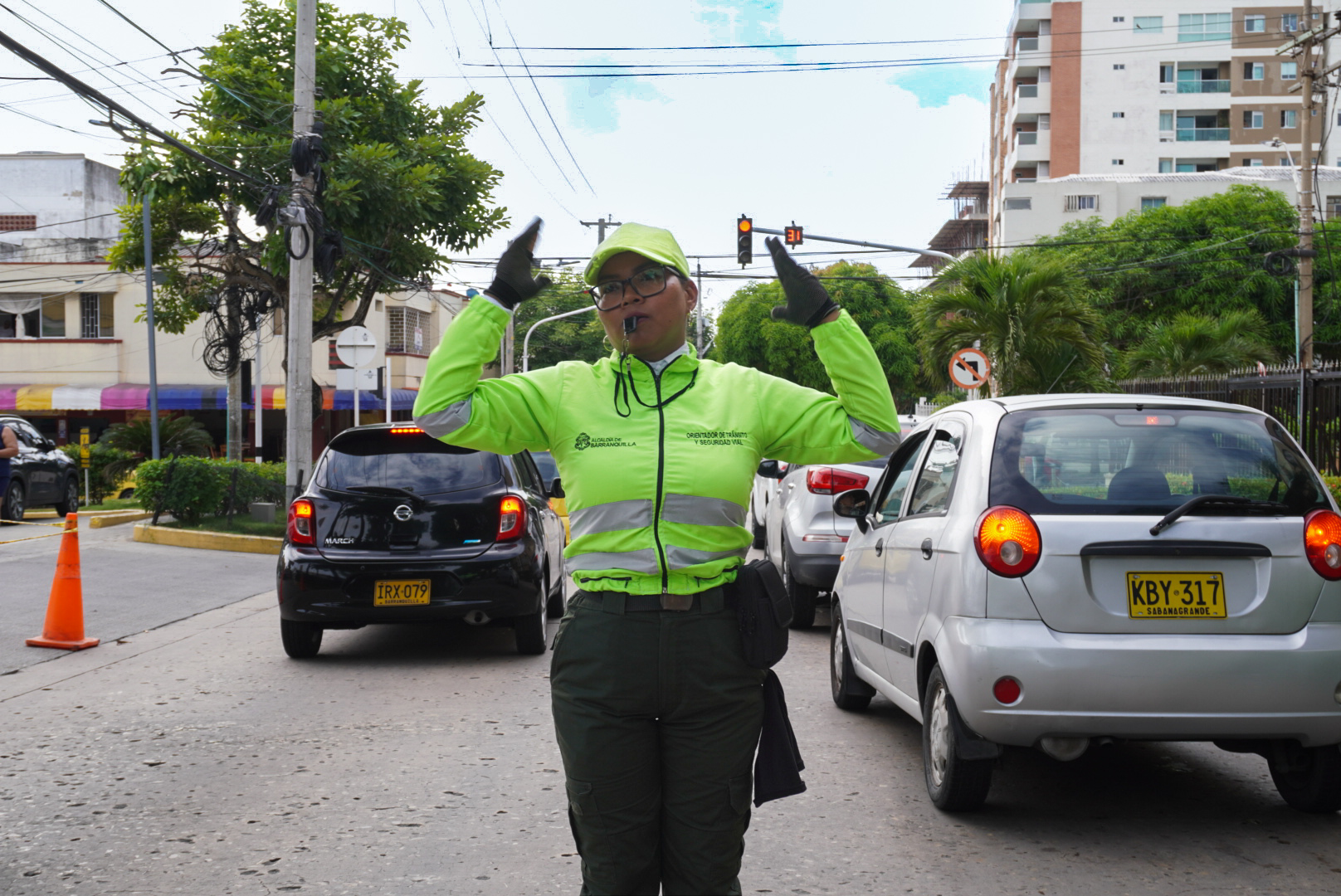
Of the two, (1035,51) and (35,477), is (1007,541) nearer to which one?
(35,477)

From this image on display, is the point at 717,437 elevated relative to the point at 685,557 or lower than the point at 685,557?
elevated

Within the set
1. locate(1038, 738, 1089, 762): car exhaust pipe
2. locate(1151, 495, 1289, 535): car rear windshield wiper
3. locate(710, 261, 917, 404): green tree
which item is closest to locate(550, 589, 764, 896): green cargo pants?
locate(1038, 738, 1089, 762): car exhaust pipe

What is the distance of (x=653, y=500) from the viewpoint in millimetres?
2783

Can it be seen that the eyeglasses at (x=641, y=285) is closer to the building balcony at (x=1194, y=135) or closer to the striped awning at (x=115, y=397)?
the striped awning at (x=115, y=397)

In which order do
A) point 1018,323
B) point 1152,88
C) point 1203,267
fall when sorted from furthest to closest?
point 1152,88 → point 1203,267 → point 1018,323

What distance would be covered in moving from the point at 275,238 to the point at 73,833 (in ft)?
55.2

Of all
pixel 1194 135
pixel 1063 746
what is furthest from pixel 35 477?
pixel 1194 135

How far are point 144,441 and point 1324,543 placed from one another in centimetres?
2653

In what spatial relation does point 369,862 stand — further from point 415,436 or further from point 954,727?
point 415,436

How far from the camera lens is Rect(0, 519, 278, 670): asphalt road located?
9.74 m

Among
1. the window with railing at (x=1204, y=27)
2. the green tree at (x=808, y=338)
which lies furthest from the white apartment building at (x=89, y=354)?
the window with railing at (x=1204, y=27)

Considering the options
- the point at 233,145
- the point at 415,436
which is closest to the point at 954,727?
the point at 415,436

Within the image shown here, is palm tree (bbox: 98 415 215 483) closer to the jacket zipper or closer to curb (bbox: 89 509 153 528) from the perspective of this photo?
curb (bbox: 89 509 153 528)

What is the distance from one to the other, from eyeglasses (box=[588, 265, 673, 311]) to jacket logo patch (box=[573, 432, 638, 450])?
0.31 meters
